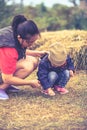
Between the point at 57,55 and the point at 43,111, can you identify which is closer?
the point at 43,111

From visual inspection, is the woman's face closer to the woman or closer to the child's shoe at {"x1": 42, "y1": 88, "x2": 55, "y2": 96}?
the woman

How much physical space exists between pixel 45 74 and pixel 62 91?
0.31 metres

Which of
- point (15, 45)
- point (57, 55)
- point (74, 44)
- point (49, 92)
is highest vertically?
point (15, 45)

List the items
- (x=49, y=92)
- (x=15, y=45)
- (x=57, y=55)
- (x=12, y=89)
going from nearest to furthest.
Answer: (x=15, y=45) → (x=57, y=55) → (x=49, y=92) → (x=12, y=89)

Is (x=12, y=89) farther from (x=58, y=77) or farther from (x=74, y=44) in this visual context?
(x=74, y=44)

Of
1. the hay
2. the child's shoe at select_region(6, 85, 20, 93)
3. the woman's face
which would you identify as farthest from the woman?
the hay

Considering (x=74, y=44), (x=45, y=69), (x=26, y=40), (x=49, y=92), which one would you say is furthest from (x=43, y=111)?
(x=74, y=44)

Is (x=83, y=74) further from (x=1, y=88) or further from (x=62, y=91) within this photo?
(x=1, y=88)

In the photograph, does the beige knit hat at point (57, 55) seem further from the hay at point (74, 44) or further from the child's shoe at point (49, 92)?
the hay at point (74, 44)

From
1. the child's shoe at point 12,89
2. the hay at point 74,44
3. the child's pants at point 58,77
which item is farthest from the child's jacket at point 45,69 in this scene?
the hay at point 74,44

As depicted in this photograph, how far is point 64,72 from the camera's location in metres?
4.31

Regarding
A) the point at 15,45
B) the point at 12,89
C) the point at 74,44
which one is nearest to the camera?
the point at 15,45

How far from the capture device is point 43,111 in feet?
12.6

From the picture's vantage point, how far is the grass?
11.5 feet
